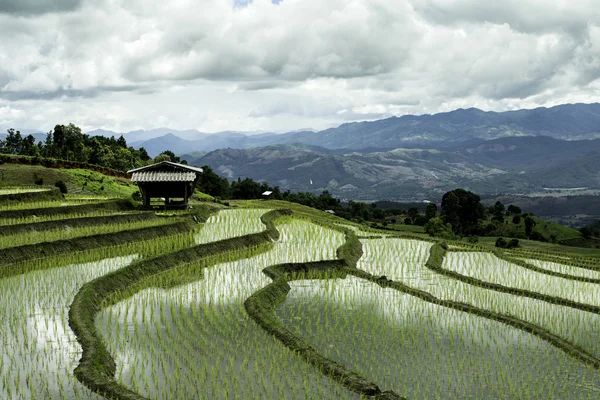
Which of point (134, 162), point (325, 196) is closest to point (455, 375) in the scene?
point (134, 162)

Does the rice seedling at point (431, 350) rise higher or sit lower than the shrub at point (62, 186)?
lower

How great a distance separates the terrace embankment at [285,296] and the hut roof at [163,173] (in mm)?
10282

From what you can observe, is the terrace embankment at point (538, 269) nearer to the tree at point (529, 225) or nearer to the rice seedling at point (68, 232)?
the rice seedling at point (68, 232)

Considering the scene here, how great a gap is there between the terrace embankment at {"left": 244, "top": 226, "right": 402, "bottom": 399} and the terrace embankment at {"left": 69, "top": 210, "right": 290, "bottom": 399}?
278cm

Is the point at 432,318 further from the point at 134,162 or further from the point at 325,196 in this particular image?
the point at 325,196

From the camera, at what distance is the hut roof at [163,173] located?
28.9 m

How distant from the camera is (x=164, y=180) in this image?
28844 mm

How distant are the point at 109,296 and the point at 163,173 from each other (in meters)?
17.0

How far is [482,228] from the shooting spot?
83438mm

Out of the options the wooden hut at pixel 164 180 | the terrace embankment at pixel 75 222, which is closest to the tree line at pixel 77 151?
the wooden hut at pixel 164 180

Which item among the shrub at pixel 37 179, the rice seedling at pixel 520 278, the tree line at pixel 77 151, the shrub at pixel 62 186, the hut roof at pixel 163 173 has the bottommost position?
the rice seedling at pixel 520 278

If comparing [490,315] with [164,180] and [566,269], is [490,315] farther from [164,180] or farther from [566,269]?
[164,180]

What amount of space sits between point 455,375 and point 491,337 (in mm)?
2494

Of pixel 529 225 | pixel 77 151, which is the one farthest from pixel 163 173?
pixel 529 225
